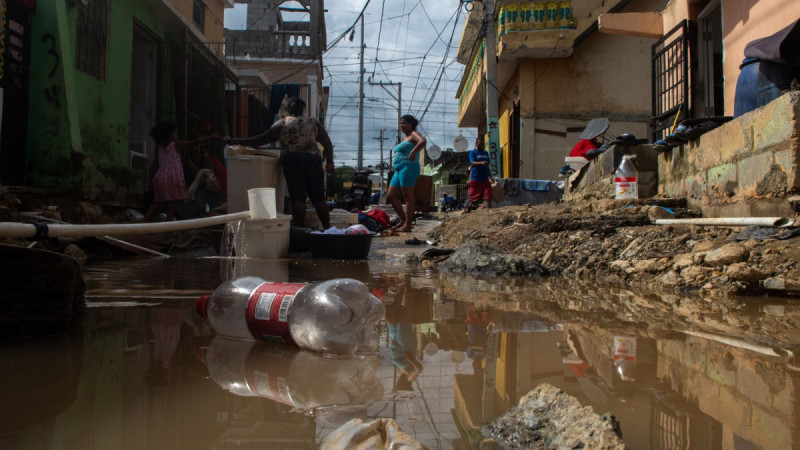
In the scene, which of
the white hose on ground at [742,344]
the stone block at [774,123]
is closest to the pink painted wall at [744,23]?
the stone block at [774,123]

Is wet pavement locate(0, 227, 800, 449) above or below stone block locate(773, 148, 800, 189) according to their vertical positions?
below

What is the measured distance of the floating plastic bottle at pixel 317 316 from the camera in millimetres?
1786

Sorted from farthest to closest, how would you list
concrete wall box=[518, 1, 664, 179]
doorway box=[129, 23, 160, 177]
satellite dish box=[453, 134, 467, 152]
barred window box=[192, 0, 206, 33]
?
satellite dish box=[453, 134, 467, 152]
concrete wall box=[518, 1, 664, 179]
barred window box=[192, 0, 206, 33]
doorway box=[129, 23, 160, 177]

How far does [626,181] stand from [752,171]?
1609 millimetres

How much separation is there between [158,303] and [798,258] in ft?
11.1

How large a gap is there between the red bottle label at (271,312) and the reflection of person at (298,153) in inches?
154

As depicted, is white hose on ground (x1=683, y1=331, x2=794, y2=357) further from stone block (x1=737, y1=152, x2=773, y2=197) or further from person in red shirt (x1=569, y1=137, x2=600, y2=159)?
person in red shirt (x1=569, y1=137, x2=600, y2=159)

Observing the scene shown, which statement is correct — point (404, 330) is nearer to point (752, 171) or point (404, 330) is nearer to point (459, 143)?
point (752, 171)

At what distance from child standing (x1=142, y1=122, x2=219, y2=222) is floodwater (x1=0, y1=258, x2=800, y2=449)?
4305 mm

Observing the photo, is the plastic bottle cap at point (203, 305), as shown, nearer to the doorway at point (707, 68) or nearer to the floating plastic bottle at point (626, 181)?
the floating plastic bottle at point (626, 181)

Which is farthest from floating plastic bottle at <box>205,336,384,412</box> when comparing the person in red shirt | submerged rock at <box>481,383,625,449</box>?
the person in red shirt

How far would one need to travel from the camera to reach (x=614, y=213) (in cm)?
479

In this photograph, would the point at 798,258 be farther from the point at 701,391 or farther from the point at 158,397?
the point at 158,397

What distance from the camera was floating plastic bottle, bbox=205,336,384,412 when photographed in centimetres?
134
